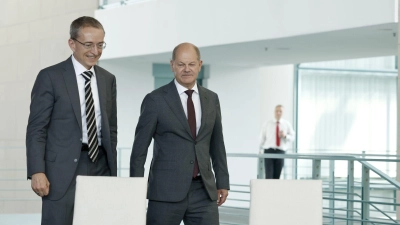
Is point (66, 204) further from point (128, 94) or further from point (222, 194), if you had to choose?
point (128, 94)

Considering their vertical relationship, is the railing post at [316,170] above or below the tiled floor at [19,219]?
above

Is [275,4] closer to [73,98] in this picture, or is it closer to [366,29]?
[366,29]

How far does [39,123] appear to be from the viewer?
3.52m

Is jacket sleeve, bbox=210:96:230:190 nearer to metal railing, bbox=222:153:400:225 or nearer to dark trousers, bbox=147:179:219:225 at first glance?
dark trousers, bbox=147:179:219:225

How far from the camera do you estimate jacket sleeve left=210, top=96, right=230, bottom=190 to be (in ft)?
12.8

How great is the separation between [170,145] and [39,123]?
629mm

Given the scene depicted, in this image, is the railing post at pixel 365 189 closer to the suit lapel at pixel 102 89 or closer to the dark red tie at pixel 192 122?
the dark red tie at pixel 192 122

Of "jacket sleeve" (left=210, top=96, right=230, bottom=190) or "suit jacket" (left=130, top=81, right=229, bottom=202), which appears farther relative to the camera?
"jacket sleeve" (left=210, top=96, right=230, bottom=190)

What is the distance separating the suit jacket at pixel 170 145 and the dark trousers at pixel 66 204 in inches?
9.4

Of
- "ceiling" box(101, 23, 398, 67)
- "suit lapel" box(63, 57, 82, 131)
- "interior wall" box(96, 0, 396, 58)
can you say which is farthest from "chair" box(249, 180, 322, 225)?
"ceiling" box(101, 23, 398, 67)

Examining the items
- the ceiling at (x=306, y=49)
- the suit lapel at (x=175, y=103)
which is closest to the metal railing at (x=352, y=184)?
the ceiling at (x=306, y=49)

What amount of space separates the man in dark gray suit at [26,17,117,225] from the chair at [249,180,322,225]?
72cm

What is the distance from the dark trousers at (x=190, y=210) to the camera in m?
3.77

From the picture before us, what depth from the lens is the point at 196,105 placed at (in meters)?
3.86
